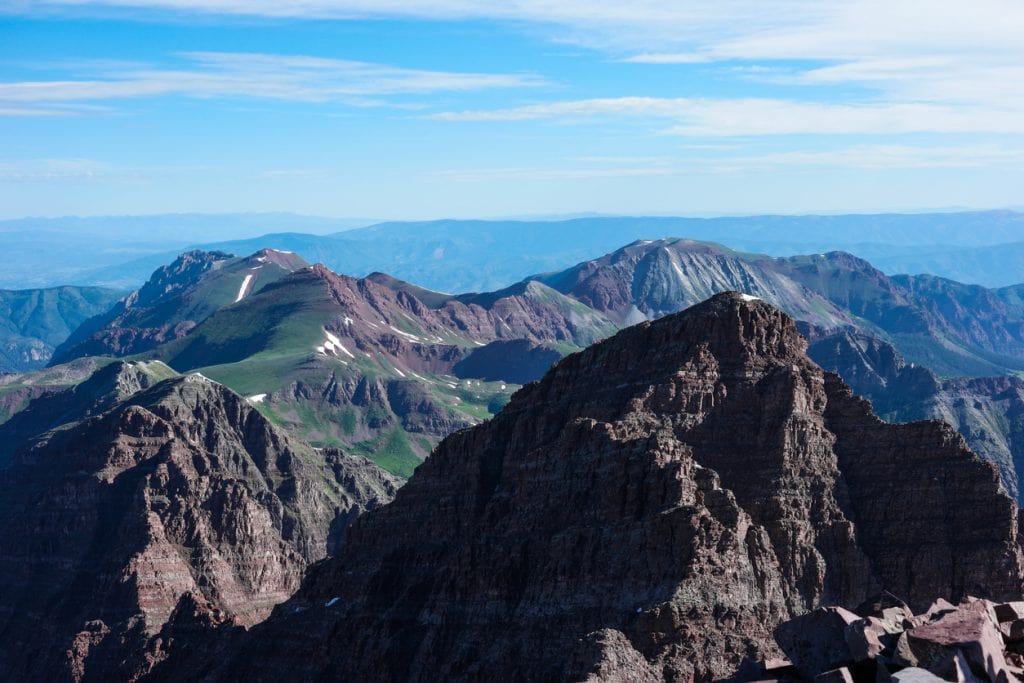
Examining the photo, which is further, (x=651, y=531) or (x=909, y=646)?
(x=651, y=531)

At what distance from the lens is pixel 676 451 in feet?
390

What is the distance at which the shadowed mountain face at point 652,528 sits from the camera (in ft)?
358

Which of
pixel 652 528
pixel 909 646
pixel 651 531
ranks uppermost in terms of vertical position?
pixel 909 646

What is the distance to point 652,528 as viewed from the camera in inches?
4395

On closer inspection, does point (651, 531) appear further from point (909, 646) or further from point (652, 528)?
point (909, 646)

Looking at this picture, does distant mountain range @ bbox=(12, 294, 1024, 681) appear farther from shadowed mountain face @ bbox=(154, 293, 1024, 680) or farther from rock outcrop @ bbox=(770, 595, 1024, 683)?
rock outcrop @ bbox=(770, 595, 1024, 683)

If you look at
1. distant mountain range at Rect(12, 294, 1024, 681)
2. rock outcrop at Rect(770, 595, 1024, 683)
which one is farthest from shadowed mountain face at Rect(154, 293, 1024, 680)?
rock outcrop at Rect(770, 595, 1024, 683)

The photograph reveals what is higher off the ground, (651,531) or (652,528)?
(652,528)

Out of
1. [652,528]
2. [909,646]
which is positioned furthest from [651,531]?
[909,646]

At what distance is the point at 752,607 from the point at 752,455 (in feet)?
60.5

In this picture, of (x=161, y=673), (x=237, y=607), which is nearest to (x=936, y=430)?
(x=161, y=673)

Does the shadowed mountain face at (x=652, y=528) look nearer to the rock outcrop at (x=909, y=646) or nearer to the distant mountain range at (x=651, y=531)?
the distant mountain range at (x=651, y=531)

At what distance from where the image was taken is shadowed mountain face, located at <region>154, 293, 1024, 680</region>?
109062 mm

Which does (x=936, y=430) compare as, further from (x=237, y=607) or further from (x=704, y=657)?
(x=237, y=607)
